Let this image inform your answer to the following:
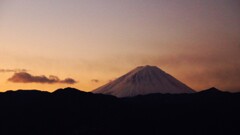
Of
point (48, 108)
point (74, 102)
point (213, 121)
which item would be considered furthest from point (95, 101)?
point (213, 121)

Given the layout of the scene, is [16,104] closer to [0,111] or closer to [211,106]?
[0,111]

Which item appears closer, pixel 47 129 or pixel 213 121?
pixel 47 129

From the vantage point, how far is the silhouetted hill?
343 feet

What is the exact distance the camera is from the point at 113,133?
98562mm

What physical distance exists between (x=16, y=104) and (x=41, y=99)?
716 centimetres

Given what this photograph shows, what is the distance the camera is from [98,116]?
373 feet

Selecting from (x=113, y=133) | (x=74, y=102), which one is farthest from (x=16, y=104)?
(x=113, y=133)

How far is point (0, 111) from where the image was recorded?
117m

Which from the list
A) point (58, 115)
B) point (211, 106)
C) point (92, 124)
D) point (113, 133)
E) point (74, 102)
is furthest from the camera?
point (211, 106)

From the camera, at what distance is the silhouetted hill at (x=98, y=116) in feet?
343

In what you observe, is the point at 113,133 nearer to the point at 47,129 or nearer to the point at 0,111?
the point at 47,129

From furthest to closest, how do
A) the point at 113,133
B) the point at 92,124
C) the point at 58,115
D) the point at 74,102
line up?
the point at 74,102, the point at 58,115, the point at 92,124, the point at 113,133

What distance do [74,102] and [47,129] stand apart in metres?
18.7

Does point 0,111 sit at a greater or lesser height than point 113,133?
greater
